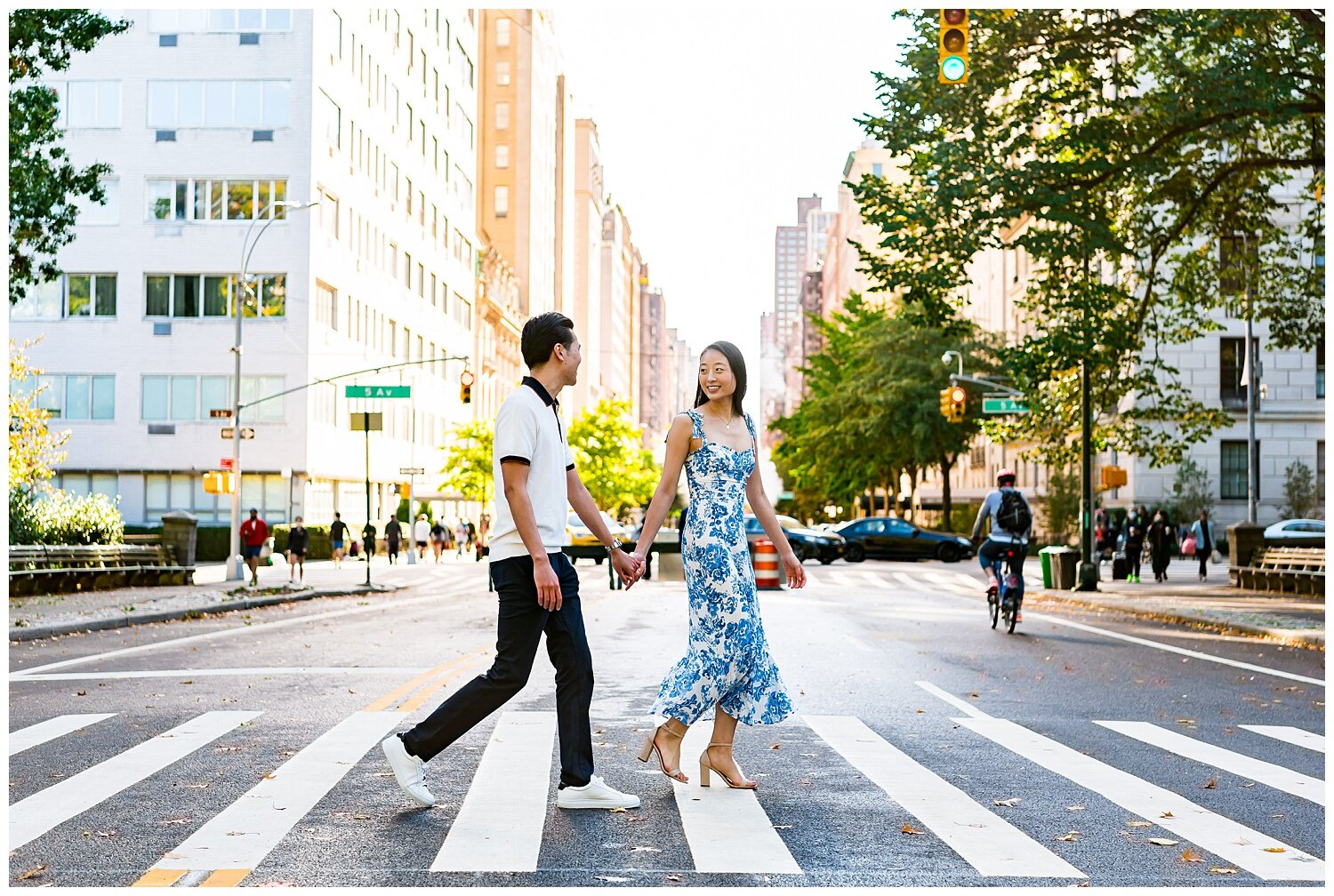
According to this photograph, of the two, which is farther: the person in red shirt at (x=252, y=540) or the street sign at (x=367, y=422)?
the street sign at (x=367, y=422)

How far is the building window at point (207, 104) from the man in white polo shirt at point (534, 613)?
52334 mm

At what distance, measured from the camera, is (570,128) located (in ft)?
513

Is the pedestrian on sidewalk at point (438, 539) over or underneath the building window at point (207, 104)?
underneath

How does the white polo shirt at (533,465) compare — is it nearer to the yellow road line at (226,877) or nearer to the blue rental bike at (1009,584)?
the yellow road line at (226,877)

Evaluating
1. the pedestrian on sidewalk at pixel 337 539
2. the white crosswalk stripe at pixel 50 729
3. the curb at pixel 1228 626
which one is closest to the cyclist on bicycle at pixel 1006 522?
the curb at pixel 1228 626

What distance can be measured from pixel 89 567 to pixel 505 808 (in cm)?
2409

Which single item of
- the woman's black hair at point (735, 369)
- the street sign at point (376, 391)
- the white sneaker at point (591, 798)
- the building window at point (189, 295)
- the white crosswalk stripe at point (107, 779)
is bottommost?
the white crosswalk stripe at point (107, 779)

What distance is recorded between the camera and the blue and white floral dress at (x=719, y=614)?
7231 millimetres

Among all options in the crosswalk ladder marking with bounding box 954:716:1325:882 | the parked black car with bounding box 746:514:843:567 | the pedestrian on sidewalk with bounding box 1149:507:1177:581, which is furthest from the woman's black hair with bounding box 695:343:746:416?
the parked black car with bounding box 746:514:843:567

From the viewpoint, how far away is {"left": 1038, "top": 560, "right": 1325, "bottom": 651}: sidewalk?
1931 centimetres

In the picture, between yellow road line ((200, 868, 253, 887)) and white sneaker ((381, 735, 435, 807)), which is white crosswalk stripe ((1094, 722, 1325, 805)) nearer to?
white sneaker ((381, 735, 435, 807))

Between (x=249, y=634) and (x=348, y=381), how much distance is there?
42.6m

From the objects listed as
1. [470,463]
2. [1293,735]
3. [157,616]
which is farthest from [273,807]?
[470,463]

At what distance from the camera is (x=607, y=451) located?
338 ft
